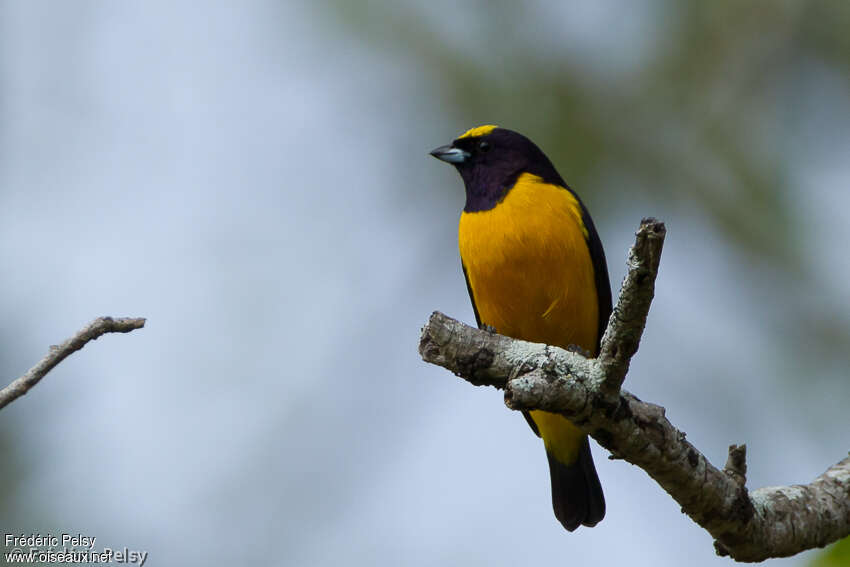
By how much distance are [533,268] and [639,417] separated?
1496 mm

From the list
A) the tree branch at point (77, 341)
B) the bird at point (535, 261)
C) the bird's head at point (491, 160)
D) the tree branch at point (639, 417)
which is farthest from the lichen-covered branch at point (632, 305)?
the bird's head at point (491, 160)

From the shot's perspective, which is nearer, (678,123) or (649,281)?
(649,281)

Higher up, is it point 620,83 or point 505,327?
point 620,83

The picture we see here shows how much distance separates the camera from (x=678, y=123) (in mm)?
7477

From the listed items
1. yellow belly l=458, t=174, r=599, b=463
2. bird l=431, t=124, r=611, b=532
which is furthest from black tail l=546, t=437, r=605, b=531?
yellow belly l=458, t=174, r=599, b=463

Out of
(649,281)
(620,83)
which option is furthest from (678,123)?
(649,281)

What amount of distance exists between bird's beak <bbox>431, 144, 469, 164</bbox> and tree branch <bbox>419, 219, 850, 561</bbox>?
7.94ft

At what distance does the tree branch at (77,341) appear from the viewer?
2588 mm

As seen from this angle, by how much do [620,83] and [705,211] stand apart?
109cm

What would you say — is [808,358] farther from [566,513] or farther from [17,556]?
[17,556]

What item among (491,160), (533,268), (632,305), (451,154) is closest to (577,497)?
(533,268)

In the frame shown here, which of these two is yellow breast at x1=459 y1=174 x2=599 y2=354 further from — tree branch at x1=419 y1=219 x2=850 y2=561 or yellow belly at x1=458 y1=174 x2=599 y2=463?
tree branch at x1=419 y1=219 x2=850 y2=561

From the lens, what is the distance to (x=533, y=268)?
5.14m

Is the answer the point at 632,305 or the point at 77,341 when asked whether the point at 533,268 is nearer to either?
the point at 632,305
